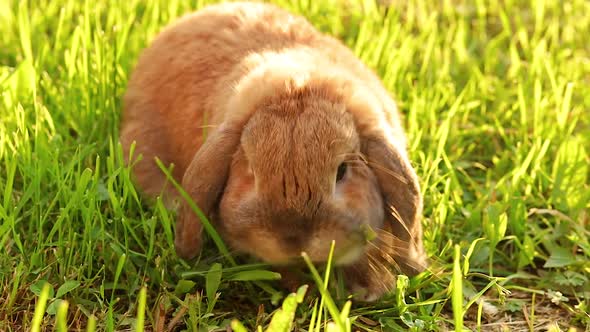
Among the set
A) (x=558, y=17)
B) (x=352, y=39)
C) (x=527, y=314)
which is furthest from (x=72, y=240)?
(x=558, y=17)

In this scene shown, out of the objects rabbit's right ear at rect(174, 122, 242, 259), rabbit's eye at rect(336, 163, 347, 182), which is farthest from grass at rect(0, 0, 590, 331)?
rabbit's eye at rect(336, 163, 347, 182)

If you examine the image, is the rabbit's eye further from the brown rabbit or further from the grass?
the grass

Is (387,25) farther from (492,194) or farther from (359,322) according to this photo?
(359,322)

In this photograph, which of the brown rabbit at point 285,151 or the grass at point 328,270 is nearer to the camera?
the brown rabbit at point 285,151

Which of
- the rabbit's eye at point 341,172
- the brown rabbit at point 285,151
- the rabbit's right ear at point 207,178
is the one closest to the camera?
the brown rabbit at point 285,151

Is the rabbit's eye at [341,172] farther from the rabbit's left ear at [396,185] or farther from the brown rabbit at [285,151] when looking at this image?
the rabbit's left ear at [396,185]

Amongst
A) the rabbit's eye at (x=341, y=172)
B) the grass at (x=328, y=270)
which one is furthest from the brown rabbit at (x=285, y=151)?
the grass at (x=328, y=270)

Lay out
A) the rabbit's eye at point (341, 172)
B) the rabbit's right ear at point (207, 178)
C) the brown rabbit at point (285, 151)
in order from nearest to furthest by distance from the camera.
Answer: the brown rabbit at point (285, 151)
the rabbit's eye at point (341, 172)
the rabbit's right ear at point (207, 178)
